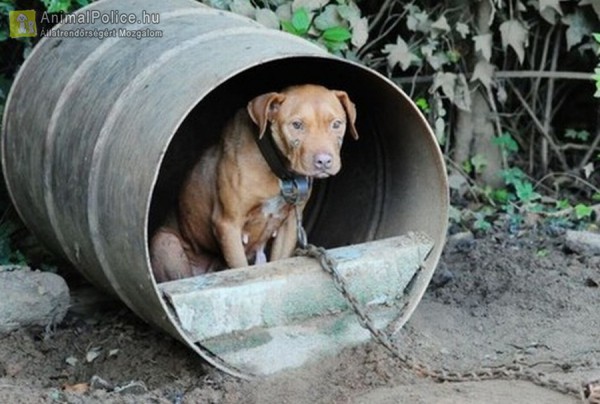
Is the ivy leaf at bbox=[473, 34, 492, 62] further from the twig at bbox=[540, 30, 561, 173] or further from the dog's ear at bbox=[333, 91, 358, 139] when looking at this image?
the dog's ear at bbox=[333, 91, 358, 139]

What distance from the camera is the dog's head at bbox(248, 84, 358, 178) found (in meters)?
5.09

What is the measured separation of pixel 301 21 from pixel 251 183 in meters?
1.19

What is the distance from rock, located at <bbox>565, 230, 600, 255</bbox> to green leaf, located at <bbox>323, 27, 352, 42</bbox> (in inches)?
70.0

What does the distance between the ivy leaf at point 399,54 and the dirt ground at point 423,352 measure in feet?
4.00

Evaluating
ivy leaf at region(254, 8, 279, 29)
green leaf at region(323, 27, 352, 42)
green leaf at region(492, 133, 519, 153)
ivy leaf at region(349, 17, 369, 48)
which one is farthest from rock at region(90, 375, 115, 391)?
green leaf at region(492, 133, 519, 153)

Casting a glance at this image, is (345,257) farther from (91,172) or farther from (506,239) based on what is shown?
(506,239)

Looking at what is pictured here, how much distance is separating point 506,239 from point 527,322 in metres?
1.33

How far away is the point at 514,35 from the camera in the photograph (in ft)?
23.0

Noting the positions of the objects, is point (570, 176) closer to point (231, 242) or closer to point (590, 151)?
point (590, 151)

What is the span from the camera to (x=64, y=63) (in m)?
5.43

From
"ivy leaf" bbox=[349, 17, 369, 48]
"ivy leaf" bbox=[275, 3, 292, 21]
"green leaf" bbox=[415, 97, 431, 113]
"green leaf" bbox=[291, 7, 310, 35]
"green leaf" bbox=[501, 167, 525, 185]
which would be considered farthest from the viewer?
"green leaf" bbox=[501, 167, 525, 185]

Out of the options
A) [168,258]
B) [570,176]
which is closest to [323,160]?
[168,258]

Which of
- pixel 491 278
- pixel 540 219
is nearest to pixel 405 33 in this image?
pixel 540 219

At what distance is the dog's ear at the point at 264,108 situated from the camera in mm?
5227
